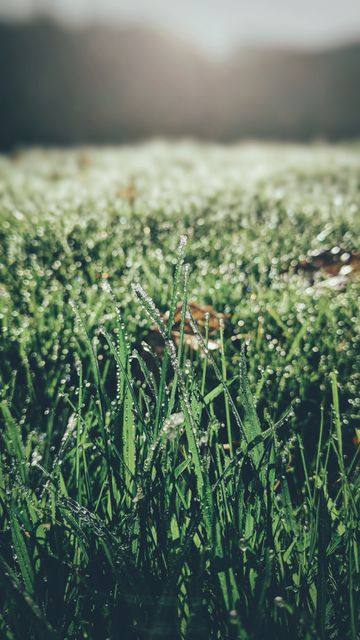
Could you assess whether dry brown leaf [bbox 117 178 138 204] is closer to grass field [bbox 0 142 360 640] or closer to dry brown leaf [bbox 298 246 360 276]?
grass field [bbox 0 142 360 640]

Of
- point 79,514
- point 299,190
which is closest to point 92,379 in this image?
point 79,514

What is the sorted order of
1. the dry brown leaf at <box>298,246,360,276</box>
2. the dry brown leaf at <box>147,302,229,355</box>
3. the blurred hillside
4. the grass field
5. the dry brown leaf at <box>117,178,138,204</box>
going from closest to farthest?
the grass field
the dry brown leaf at <box>147,302,229,355</box>
the dry brown leaf at <box>298,246,360,276</box>
the dry brown leaf at <box>117,178,138,204</box>
the blurred hillside

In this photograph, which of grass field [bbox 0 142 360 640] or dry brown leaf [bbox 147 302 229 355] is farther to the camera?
dry brown leaf [bbox 147 302 229 355]

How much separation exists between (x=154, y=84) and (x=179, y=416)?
15.6m

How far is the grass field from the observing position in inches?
37.7

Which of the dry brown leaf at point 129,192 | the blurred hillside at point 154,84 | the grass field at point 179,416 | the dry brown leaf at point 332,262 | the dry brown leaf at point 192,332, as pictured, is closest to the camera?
the grass field at point 179,416

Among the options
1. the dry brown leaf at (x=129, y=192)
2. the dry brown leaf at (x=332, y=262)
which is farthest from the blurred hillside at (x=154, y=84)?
the dry brown leaf at (x=332, y=262)

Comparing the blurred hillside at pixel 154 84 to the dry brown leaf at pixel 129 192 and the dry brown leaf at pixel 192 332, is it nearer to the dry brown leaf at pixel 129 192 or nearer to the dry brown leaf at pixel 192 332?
the dry brown leaf at pixel 129 192

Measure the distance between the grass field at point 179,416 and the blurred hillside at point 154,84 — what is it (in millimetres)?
11381

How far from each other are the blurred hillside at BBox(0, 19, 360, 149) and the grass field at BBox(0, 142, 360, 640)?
448 inches

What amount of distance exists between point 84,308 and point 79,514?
1.08 meters

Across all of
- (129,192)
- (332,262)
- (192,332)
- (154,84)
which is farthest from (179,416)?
(154,84)

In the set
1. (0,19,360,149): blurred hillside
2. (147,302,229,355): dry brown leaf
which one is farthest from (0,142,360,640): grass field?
(0,19,360,149): blurred hillside

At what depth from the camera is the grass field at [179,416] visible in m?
0.96
